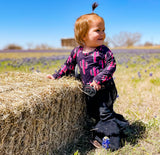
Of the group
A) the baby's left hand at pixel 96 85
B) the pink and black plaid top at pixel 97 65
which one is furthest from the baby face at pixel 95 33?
the baby's left hand at pixel 96 85

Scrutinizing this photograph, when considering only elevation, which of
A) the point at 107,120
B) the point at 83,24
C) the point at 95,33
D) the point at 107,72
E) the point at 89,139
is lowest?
the point at 89,139

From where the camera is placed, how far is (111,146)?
241 centimetres

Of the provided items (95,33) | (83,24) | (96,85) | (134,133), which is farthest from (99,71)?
(134,133)

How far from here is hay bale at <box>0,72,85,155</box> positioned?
172 cm

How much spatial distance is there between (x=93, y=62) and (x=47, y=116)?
37.4 inches

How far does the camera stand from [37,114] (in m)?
1.94

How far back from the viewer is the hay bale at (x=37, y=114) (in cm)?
172

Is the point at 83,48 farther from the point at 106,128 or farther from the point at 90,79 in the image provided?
the point at 106,128

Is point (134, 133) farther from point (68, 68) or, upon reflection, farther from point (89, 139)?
point (68, 68)

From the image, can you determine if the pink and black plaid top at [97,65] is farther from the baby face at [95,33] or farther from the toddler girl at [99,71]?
the baby face at [95,33]

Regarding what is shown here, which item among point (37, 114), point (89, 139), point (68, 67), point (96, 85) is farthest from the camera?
point (68, 67)

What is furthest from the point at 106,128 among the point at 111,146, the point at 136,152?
the point at 136,152

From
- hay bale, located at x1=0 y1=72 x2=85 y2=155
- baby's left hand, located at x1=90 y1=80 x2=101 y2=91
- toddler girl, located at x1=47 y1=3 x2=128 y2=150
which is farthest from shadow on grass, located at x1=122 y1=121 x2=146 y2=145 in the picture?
baby's left hand, located at x1=90 y1=80 x2=101 y2=91

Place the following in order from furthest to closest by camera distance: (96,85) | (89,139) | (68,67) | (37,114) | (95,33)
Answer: (68,67)
(89,139)
(95,33)
(96,85)
(37,114)
